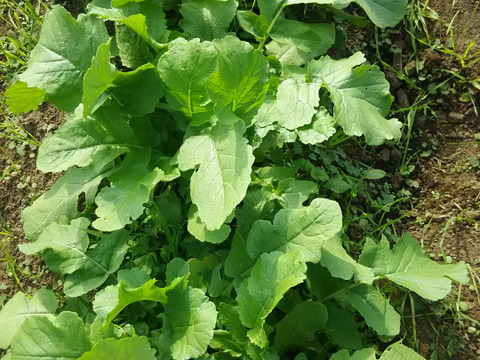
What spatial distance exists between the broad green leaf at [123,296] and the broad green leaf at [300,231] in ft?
1.06

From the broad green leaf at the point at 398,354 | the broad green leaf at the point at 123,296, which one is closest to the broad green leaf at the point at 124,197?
the broad green leaf at the point at 123,296

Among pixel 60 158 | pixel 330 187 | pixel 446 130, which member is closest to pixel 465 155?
pixel 446 130

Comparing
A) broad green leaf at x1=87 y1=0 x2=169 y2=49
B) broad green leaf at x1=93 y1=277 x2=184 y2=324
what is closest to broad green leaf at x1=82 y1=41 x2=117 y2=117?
broad green leaf at x1=87 y1=0 x2=169 y2=49

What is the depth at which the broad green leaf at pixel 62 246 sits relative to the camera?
1938 millimetres

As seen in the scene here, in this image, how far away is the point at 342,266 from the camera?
1835 mm

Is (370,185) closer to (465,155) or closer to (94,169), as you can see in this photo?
(465,155)

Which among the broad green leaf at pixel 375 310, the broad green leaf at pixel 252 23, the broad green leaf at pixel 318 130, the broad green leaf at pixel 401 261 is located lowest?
the broad green leaf at pixel 375 310

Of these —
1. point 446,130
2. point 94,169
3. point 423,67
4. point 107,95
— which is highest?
point 107,95

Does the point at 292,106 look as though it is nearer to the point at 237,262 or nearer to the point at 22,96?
the point at 237,262

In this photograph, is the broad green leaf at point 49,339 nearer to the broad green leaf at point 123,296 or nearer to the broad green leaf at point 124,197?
the broad green leaf at point 123,296

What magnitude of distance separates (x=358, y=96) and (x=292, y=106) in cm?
28

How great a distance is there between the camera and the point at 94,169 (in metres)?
2.00

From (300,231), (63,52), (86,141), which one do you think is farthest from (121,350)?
(63,52)

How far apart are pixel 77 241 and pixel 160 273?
0.35 metres
